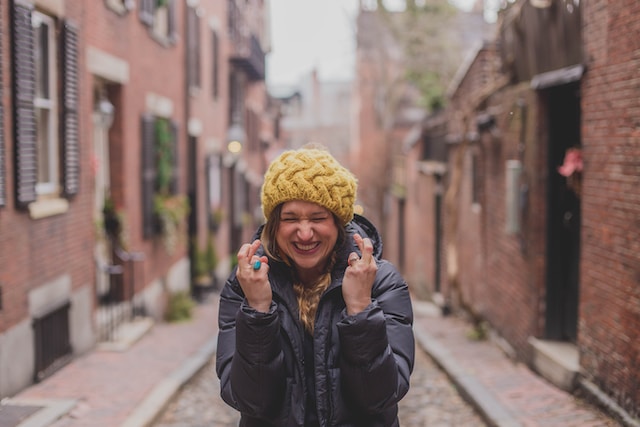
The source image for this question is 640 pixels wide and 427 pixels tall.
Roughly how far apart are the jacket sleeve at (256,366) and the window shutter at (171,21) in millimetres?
11687

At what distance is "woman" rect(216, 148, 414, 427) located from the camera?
262 centimetres

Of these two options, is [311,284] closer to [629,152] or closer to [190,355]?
[629,152]

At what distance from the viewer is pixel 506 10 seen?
1052 cm

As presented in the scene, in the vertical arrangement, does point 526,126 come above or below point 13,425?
above

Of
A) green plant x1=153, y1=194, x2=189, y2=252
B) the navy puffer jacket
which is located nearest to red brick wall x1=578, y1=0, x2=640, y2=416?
the navy puffer jacket

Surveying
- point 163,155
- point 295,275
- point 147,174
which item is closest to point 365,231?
point 295,275

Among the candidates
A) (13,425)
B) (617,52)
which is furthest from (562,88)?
(13,425)

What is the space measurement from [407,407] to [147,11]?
743 centimetres

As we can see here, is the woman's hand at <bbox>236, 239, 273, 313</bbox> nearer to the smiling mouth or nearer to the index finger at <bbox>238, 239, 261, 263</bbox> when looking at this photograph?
the index finger at <bbox>238, 239, 261, 263</bbox>

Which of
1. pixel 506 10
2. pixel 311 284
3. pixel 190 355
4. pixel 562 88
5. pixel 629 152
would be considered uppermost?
pixel 506 10

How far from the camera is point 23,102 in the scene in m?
6.86

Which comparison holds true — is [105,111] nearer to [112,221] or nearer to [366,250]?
[112,221]

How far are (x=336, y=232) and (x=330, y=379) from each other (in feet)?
1.73

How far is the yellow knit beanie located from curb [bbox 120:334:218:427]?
395cm
